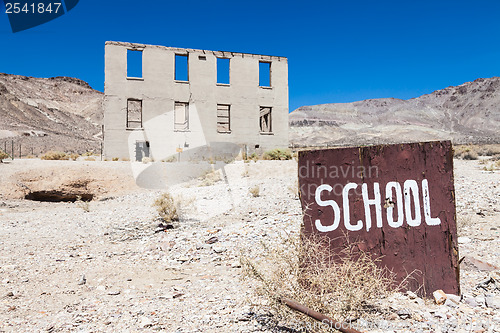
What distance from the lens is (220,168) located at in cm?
1587

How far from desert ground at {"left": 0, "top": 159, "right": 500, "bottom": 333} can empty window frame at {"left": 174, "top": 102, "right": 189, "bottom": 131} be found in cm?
1228

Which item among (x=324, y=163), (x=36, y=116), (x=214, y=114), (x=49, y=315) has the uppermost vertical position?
(x=36, y=116)

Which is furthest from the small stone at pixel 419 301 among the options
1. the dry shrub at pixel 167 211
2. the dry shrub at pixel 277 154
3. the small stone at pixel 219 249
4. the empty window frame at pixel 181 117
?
the empty window frame at pixel 181 117

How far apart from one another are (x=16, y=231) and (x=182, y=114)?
1813cm

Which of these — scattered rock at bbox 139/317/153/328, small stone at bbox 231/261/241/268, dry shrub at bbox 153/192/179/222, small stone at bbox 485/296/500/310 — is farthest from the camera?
dry shrub at bbox 153/192/179/222

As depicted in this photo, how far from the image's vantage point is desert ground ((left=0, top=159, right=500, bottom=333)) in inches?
120

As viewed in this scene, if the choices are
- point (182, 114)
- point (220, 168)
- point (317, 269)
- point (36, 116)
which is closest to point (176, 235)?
point (317, 269)

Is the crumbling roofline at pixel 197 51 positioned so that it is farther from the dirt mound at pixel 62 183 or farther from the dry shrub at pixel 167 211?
the dry shrub at pixel 167 211

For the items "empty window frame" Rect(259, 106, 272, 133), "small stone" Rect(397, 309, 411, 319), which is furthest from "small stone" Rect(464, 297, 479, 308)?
"empty window frame" Rect(259, 106, 272, 133)

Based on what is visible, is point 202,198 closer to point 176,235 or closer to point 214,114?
point 176,235

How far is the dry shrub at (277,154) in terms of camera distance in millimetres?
21797

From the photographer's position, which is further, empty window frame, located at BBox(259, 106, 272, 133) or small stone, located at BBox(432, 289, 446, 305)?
empty window frame, located at BBox(259, 106, 272, 133)

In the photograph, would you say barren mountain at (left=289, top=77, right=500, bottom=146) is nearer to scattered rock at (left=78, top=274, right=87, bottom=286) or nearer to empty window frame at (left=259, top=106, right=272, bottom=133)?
empty window frame at (left=259, top=106, right=272, bottom=133)

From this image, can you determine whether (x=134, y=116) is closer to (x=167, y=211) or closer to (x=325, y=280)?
(x=167, y=211)
